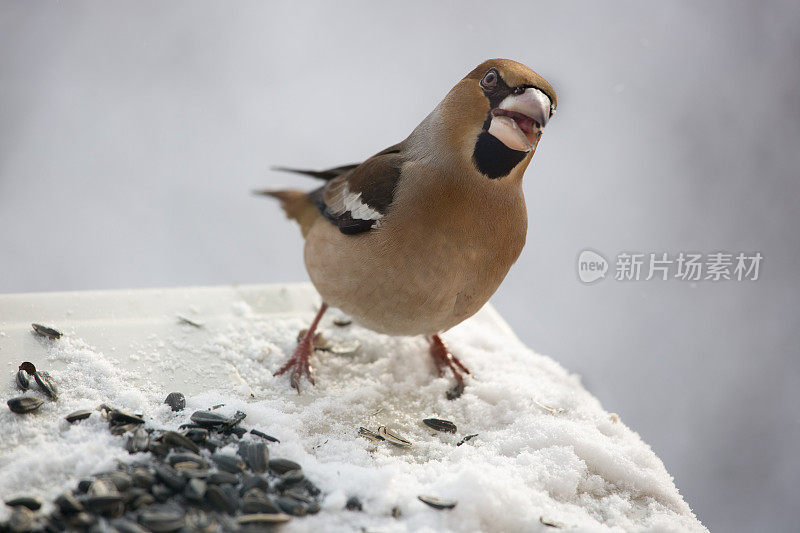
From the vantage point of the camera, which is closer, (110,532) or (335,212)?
(110,532)

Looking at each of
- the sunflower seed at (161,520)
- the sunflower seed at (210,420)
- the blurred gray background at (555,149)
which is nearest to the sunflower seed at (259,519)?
the sunflower seed at (161,520)

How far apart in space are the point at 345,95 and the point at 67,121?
119 cm

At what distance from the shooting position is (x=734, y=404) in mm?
2693

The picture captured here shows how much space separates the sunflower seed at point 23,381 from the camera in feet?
5.24

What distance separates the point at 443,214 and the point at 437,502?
26.9 inches

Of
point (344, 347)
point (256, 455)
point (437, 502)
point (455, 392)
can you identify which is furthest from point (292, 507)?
point (344, 347)

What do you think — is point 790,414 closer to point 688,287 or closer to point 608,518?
point 688,287

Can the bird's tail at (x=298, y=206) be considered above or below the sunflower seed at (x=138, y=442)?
above

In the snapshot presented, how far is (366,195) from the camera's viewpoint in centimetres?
178

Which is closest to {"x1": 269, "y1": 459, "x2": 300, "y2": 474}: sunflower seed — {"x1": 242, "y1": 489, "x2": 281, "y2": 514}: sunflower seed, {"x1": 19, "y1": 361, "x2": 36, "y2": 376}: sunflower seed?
{"x1": 242, "y1": 489, "x2": 281, "y2": 514}: sunflower seed

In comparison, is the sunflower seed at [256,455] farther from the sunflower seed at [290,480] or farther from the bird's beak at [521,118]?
the bird's beak at [521,118]

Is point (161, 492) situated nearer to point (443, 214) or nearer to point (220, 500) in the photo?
point (220, 500)

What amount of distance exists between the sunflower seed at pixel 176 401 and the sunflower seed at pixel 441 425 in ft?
2.09

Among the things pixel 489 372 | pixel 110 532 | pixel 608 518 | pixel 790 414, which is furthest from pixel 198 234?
pixel 790 414
